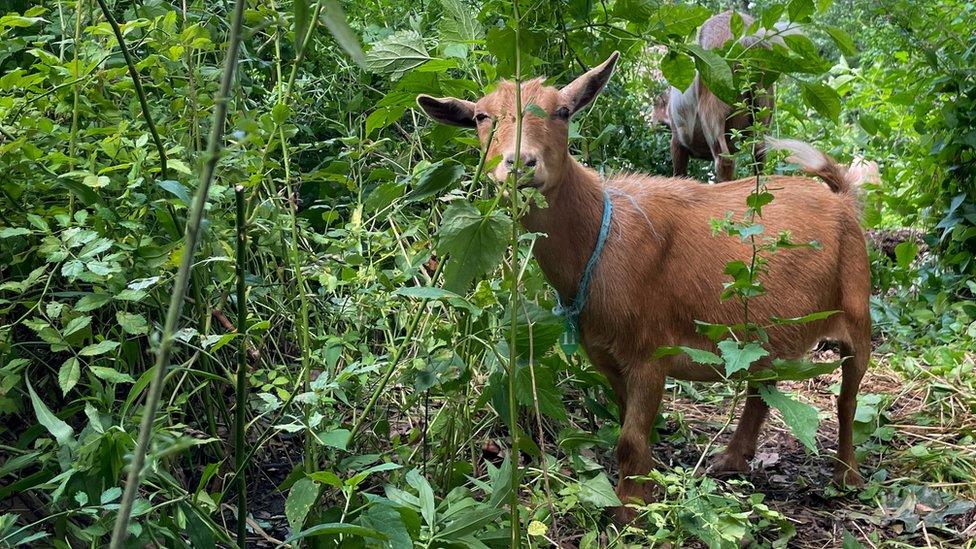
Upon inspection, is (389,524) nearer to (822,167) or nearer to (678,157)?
(822,167)

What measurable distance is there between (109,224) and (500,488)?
1395 mm

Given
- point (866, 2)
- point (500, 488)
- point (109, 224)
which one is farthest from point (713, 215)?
point (866, 2)

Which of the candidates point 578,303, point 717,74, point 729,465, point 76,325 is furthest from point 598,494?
point 729,465

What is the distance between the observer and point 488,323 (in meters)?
3.60

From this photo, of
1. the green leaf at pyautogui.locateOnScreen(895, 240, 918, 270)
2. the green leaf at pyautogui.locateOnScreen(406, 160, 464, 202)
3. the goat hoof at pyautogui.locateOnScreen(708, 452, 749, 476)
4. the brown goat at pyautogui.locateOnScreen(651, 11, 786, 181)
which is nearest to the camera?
the green leaf at pyautogui.locateOnScreen(406, 160, 464, 202)

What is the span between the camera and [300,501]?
2.71m

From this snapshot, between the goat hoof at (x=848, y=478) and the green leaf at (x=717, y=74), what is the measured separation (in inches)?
77.6

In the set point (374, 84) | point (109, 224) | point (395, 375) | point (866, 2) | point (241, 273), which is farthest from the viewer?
point (866, 2)

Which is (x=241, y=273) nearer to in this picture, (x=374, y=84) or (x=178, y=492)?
(x=178, y=492)

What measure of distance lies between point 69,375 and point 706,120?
5281 mm

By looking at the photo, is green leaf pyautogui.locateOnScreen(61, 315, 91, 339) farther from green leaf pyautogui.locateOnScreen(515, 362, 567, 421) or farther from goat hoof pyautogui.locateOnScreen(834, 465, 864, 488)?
goat hoof pyautogui.locateOnScreen(834, 465, 864, 488)

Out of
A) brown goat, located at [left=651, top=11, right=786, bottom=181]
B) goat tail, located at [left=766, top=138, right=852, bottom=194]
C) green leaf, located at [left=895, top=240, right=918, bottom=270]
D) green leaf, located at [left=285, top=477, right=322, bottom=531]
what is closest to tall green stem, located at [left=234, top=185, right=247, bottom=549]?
green leaf, located at [left=285, top=477, right=322, bottom=531]

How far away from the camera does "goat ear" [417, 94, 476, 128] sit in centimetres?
373

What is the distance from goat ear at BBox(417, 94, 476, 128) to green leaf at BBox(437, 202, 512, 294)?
0.93 m
